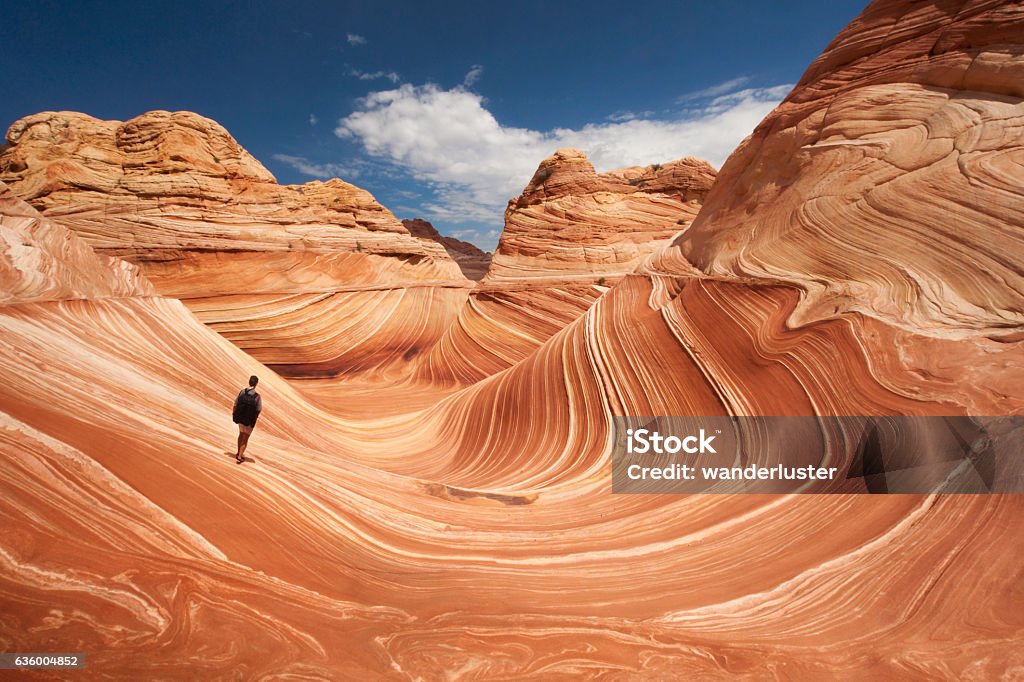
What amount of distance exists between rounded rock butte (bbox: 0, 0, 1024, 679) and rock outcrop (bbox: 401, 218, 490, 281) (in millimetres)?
20723

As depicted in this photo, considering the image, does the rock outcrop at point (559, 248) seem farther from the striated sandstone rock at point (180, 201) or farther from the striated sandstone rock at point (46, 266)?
the striated sandstone rock at point (46, 266)

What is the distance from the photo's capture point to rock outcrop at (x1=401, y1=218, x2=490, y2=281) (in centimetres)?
2962

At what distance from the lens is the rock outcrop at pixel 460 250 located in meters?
29.6

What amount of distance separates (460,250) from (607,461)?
3578 cm

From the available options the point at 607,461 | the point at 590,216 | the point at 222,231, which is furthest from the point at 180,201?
the point at 607,461

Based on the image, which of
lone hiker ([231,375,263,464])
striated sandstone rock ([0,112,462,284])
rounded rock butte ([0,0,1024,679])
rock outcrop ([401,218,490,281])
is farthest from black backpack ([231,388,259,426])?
rock outcrop ([401,218,490,281])

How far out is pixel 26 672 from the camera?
162 centimetres

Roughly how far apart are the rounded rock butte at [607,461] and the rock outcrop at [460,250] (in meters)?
20.7

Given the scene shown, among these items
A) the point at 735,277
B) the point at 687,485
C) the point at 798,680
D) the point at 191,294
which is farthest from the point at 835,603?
the point at 191,294

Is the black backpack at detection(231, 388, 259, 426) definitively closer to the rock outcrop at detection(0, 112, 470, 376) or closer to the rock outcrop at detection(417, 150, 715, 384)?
the rock outcrop at detection(417, 150, 715, 384)

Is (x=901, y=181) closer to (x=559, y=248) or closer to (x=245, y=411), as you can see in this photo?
(x=245, y=411)

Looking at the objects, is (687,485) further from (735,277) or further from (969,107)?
(969,107)

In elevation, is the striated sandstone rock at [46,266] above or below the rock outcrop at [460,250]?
below

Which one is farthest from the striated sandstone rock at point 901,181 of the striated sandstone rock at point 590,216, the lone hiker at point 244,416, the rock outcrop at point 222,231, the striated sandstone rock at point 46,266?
the rock outcrop at point 222,231
